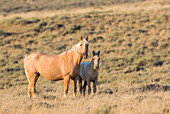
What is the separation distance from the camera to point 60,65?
8414mm

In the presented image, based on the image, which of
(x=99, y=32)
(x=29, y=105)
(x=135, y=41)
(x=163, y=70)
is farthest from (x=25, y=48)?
(x=29, y=105)

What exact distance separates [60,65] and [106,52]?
13957 millimetres

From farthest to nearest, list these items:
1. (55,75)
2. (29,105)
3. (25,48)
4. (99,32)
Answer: (99,32)
(25,48)
(55,75)
(29,105)

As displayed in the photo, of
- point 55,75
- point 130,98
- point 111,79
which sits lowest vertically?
point 111,79

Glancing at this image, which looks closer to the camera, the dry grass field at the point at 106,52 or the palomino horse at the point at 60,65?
the dry grass field at the point at 106,52

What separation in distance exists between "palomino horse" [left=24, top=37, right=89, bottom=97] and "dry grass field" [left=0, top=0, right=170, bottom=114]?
69 centimetres

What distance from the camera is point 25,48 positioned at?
23.4 meters

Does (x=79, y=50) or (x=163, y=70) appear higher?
(x=79, y=50)

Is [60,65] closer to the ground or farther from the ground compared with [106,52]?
farther from the ground

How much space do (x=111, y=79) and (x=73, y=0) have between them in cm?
4780

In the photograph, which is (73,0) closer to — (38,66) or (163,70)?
(163,70)

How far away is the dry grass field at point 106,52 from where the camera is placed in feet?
23.3

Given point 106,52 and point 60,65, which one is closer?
point 60,65

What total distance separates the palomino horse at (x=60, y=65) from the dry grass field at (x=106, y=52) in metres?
0.69
